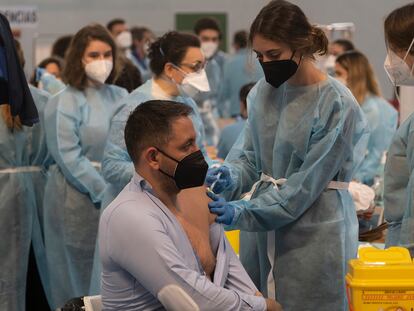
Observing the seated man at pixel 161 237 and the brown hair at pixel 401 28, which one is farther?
the brown hair at pixel 401 28

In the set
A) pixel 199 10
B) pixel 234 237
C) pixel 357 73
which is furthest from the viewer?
pixel 199 10

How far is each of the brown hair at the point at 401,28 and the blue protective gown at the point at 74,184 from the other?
193 centimetres

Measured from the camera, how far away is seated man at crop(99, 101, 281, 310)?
2.35 metres

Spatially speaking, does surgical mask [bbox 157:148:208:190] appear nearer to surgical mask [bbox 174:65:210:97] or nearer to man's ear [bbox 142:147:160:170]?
man's ear [bbox 142:147:160:170]

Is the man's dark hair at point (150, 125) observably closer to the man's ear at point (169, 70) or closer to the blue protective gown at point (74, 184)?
the man's ear at point (169, 70)

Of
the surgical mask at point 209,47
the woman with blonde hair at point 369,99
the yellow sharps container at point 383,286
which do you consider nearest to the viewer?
the yellow sharps container at point 383,286

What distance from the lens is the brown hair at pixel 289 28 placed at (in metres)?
2.83

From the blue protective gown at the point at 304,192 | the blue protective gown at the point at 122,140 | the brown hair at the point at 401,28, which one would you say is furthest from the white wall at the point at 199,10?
the brown hair at the point at 401,28

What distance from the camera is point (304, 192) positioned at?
283 cm

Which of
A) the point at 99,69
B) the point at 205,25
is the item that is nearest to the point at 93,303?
the point at 99,69

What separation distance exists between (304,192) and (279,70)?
40 cm

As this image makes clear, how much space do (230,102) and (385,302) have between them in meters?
6.83

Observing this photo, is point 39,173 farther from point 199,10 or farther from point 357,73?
point 199,10

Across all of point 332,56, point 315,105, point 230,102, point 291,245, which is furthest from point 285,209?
point 230,102
